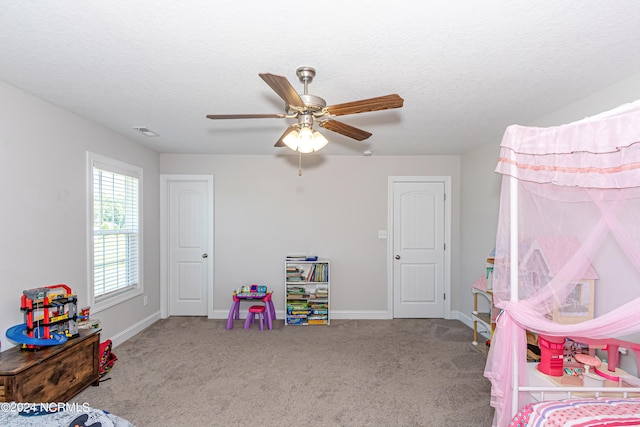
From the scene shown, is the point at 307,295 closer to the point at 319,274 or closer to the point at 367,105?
the point at 319,274

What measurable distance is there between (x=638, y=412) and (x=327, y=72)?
2473 millimetres

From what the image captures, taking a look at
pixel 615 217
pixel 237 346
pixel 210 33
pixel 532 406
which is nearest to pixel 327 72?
pixel 210 33

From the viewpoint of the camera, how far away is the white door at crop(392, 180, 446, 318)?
490cm

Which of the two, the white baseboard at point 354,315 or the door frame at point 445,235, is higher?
the door frame at point 445,235

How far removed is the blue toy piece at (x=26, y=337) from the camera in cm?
232

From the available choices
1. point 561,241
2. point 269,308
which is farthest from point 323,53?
point 269,308

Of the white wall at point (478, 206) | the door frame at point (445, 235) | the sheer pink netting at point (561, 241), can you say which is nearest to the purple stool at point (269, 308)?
the door frame at point (445, 235)

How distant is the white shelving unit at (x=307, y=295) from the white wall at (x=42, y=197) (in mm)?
2109

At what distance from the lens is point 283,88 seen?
1.58 m

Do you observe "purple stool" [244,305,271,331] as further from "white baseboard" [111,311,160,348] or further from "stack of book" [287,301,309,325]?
"white baseboard" [111,311,160,348]

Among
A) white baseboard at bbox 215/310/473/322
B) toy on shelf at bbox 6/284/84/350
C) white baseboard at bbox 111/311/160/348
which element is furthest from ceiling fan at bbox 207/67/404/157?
white baseboard at bbox 215/310/473/322

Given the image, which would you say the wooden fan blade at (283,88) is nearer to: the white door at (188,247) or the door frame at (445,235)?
the door frame at (445,235)

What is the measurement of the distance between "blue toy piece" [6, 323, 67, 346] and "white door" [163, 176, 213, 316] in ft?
7.83

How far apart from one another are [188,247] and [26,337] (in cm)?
258
